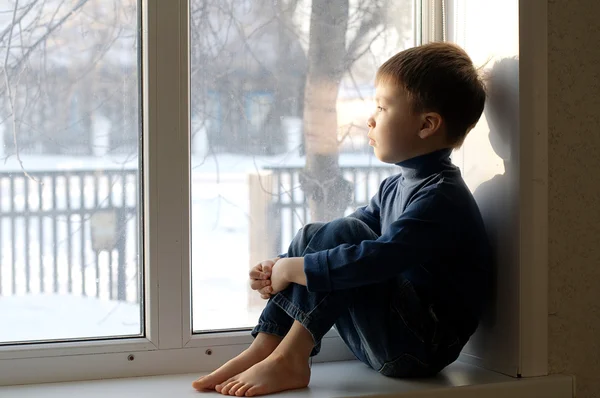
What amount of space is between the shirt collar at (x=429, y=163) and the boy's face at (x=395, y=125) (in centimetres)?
1

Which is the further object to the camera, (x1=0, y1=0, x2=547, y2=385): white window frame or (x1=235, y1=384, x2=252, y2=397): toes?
(x1=0, y1=0, x2=547, y2=385): white window frame

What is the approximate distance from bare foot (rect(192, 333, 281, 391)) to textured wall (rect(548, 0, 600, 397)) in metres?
0.52

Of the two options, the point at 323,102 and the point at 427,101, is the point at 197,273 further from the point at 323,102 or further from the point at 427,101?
the point at 427,101

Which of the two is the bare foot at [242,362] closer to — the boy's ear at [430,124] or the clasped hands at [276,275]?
the clasped hands at [276,275]

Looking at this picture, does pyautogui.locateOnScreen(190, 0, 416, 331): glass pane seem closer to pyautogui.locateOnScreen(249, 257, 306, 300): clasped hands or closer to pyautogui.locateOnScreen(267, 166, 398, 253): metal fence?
pyautogui.locateOnScreen(267, 166, 398, 253): metal fence

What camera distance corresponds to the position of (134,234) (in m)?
1.43

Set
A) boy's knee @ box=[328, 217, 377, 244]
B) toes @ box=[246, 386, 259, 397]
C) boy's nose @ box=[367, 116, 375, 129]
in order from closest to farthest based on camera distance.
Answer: toes @ box=[246, 386, 259, 397], boy's knee @ box=[328, 217, 377, 244], boy's nose @ box=[367, 116, 375, 129]

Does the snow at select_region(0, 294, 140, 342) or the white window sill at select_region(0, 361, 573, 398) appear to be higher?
the snow at select_region(0, 294, 140, 342)

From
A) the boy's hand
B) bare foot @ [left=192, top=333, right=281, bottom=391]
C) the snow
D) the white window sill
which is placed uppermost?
the boy's hand

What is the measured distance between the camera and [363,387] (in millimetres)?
1300

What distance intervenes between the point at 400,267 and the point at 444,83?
1.15 ft

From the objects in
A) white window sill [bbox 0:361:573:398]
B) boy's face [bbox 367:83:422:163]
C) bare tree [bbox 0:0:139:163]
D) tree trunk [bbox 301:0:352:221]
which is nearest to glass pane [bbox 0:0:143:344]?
bare tree [bbox 0:0:139:163]

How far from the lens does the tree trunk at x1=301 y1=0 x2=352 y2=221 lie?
5.04 feet

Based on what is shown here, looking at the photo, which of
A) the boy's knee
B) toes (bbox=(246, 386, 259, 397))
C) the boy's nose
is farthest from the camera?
the boy's nose
